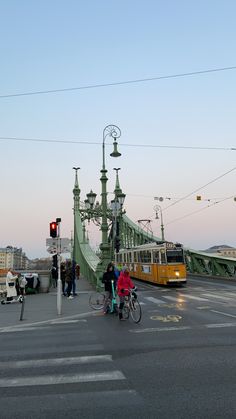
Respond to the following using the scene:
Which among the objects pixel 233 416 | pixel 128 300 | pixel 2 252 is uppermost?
pixel 2 252

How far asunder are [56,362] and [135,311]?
17.3ft

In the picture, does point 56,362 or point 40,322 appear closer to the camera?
point 56,362

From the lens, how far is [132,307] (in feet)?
41.9

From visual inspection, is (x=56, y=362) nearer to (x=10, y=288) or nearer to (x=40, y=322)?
(x=40, y=322)

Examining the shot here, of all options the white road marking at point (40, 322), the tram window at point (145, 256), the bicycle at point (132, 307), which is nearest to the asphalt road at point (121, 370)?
the white road marking at point (40, 322)

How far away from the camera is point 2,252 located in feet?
402

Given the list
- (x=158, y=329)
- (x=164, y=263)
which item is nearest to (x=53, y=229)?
(x=158, y=329)

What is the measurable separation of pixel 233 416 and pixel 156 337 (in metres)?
4.99

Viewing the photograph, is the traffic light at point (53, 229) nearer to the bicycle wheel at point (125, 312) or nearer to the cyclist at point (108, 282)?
the cyclist at point (108, 282)

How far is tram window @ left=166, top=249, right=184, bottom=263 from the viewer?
87.9 ft

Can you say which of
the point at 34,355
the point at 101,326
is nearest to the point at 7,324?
the point at 101,326

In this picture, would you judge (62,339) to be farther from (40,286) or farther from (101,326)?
(40,286)

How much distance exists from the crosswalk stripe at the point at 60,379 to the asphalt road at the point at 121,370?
0.02 metres

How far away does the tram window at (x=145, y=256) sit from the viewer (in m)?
29.5
